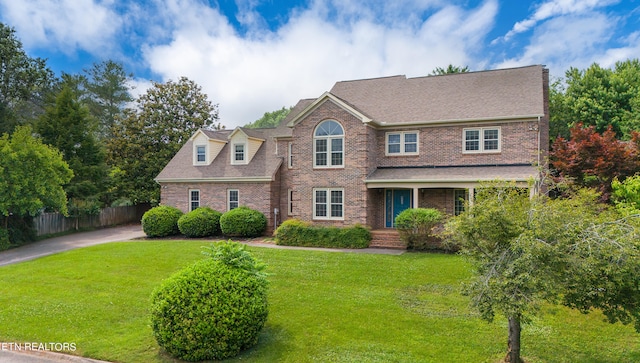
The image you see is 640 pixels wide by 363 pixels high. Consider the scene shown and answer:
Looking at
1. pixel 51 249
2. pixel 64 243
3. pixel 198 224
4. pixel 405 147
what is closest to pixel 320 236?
pixel 405 147

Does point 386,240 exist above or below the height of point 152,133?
below

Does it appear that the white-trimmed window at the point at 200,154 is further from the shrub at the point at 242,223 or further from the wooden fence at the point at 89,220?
the wooden fence at the point at 89,220

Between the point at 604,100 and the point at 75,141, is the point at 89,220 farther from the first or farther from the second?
the point at 604,100

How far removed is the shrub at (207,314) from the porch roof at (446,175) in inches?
506

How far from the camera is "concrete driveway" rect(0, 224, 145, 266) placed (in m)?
18.4

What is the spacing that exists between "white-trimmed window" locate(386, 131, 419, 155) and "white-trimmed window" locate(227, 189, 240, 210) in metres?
9.56

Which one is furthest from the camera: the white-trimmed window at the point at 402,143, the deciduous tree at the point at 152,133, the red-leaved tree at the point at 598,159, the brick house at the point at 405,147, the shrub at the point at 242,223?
the deciduous tree at the point at 152,133

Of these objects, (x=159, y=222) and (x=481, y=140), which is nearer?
(x=481, y=140)

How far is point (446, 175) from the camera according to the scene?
1873 centimetres

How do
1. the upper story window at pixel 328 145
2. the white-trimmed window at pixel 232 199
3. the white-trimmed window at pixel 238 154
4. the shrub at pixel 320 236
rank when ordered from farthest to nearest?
the white-trimmed window at pixel 238 154 < the white-trimmed window at pixel 232 199 < the upper story window at pixel 328 145 < the shrub at pixel 320 236

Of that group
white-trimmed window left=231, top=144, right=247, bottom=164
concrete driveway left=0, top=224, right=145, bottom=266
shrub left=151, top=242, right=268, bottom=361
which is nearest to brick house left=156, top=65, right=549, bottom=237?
white-trimmed window left=231, top=144, right=247, bottom=164

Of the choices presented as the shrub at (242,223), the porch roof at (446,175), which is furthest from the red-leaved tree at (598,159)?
the shrub at (242,223)

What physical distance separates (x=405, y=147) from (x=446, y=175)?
9.85ft

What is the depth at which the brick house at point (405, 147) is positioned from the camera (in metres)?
18.8
